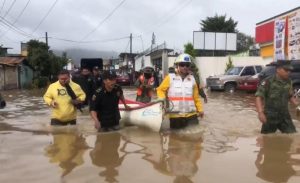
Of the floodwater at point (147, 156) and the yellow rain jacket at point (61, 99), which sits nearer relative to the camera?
the floodwater at point (147, 156)

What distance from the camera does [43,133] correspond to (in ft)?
33.7

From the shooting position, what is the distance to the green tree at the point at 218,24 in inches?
3135

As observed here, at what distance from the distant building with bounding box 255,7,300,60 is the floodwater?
59.2ft

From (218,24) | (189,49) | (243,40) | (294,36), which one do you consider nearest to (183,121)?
(294,36)

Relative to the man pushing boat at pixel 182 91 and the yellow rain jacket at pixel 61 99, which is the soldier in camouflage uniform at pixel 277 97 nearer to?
the man pushing boat at pixel 182 91

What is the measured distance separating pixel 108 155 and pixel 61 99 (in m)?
2.06

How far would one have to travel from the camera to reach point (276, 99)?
8406 millimetres

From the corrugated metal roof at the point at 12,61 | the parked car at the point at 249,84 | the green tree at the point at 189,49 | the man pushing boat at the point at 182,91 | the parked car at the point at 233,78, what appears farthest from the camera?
the green tree at the point at 189,49

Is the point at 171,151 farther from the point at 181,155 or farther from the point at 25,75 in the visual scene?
the point at 25,75

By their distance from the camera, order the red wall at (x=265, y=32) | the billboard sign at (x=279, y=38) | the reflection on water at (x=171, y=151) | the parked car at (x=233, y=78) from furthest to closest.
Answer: the red wall at (x=265, y=32) → the billboard sign at (x=279, y=38) → the parked car at (x=233, y=78) → the reflection on water at (x=171, y=151)

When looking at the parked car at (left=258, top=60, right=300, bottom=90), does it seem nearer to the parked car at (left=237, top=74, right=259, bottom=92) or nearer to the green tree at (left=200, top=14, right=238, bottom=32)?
the parked car at (left=237, top=74, right=259, bottom=92)

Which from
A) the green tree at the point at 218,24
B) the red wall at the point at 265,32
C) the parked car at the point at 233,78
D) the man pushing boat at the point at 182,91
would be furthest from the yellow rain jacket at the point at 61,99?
the green tree at the point at 218,24

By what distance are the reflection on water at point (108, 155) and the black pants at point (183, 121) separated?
1037mm

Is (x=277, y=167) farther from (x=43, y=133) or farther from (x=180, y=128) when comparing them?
(x=43, y=133)
